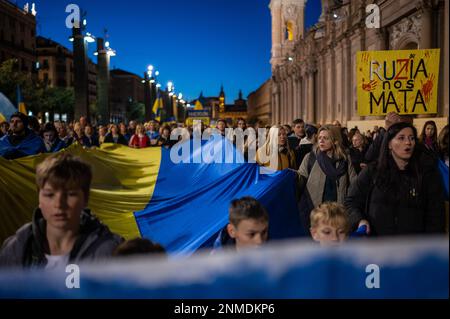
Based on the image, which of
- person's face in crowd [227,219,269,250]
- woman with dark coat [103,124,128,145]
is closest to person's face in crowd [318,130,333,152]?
person's face in crowd [227,219,269,250]

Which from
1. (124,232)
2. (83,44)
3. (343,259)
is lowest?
(124,232)

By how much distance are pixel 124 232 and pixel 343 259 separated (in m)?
5.74

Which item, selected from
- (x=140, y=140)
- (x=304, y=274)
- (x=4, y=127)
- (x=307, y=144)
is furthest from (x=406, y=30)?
(x=304, y=274)

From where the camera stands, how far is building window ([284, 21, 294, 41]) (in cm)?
11069

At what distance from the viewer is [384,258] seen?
6.26 feet

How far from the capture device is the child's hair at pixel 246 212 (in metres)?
3.35

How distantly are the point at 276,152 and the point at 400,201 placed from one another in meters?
4.55

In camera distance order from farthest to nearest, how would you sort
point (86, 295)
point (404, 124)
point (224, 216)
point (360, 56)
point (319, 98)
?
point (319, 98)
point (360, 56)
point (224, 216)
point (404, 124)
point (86, 295)

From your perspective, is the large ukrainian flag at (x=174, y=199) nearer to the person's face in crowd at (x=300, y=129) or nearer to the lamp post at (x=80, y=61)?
the person's face in crowd at (x=300, y=129)

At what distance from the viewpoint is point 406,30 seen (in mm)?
23797

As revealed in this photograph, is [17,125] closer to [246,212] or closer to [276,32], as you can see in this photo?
[246,212]

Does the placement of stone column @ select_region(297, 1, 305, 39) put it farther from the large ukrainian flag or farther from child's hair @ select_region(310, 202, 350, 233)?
child's hair @ select_region(310, 202, 350, 233)
